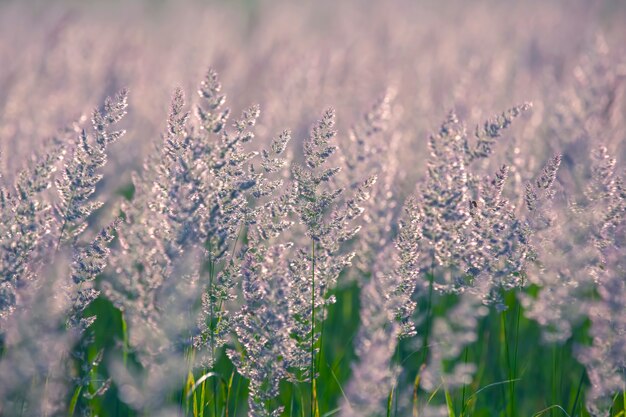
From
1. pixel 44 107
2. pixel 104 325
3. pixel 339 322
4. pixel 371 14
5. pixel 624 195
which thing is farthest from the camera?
pixel 371 14

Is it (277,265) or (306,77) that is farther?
(306,77)

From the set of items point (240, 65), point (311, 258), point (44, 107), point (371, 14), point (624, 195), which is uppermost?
point (371, 14)

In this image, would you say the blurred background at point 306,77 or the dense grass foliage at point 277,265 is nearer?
the dense grass foliage at point 277,265

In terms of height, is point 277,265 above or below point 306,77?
below

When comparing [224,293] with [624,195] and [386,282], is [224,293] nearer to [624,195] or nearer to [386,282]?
[386,282]

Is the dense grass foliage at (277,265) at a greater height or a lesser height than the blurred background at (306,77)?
lesser

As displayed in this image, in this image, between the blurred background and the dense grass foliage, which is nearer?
the dense grass foliage

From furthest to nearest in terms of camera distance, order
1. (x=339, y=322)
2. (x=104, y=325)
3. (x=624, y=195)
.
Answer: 1. (x=339, y=322)
2. (x=104, y=325)
3. (x=624, y=195)

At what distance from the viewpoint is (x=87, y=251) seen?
239cm

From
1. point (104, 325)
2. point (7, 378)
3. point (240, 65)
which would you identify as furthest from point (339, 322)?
point (240, 65)

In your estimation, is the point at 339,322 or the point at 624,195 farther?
the point at 339,322

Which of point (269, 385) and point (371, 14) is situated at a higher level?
point (371, 14)

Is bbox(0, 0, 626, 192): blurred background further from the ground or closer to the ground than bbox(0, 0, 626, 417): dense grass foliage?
further from the ground

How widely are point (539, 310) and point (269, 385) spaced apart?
2.92 feet
